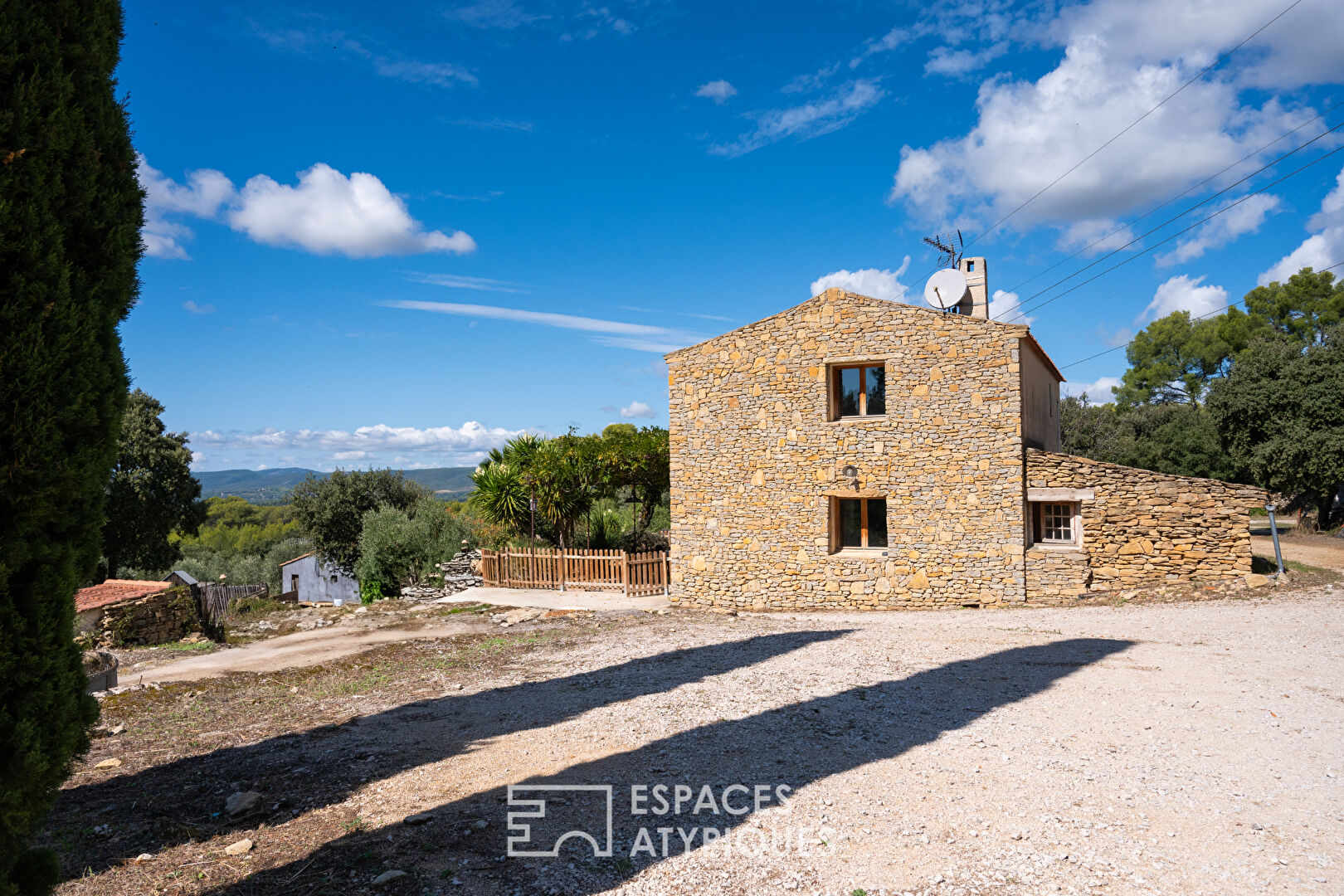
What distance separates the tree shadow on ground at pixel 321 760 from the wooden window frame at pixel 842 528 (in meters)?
6.31

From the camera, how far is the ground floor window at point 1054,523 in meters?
14.6

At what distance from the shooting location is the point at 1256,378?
80.0 ft

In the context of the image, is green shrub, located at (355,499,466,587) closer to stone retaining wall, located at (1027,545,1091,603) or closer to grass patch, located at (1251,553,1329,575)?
stone retaining wall, located at (1027,545,1091,603)

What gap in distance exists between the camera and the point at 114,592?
43.4 ft

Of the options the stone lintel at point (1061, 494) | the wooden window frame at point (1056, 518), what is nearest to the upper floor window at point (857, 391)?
the stone lintel at point (1061, 494)

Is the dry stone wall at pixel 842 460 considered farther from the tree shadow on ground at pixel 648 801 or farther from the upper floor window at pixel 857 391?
the tree shadow on ground at pixel 648 801

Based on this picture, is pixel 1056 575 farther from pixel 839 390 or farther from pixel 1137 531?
pixel 839 390

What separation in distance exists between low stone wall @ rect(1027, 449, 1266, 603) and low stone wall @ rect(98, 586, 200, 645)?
16823mm

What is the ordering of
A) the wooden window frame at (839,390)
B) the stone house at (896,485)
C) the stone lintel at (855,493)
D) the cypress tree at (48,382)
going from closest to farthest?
1. the cypress tree at (48,382)
2. the stone house at (896,485)
3. the stone lintel at (855,493)
4. the wooden window frame at (839,390)

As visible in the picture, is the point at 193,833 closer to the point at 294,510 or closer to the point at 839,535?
the point at 839,535

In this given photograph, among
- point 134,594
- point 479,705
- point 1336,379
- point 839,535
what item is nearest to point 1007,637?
point 839,535

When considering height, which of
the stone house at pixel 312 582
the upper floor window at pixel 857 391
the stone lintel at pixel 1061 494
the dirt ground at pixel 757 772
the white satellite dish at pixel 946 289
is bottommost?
the stone house at pixel 312 582

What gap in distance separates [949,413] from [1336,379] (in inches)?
682

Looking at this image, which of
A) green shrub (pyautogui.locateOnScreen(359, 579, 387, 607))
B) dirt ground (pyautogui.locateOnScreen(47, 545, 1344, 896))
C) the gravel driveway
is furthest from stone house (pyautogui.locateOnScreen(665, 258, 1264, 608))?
green shrub (pyautogui.locateOnScreen(359, 579, 387, 607))
